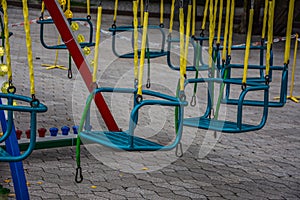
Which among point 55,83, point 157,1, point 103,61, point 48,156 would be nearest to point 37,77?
point 55,83

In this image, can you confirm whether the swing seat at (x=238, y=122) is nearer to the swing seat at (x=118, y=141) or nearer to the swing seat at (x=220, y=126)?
the swing seat at (x=220, y=126)

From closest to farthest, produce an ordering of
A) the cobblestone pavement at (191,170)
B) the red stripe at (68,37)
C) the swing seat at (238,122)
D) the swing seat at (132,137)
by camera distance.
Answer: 1. the swing seat at (132,137)
2. the swing seat at (238,122)
3. the cobblestone pavement at (191,170)
4. the red stripe at (68,37)

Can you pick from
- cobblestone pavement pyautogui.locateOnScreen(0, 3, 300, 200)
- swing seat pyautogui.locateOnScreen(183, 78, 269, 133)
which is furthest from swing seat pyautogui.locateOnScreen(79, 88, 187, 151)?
cobblestone pavement pyautogui.locateOnScreen(0, 3, 300, 200)

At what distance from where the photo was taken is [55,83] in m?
10.5

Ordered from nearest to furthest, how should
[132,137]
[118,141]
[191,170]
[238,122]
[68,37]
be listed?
1. [132,137]
2. [118,141]
3. [238,122]
4. [191,170]
5. [68,37]

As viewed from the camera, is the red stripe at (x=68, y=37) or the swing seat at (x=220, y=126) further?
the red stripe at (x=68, y=37)

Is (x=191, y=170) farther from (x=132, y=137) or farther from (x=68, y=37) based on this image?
(x=132, y=137)

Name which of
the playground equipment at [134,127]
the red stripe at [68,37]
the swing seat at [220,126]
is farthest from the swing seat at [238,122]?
the red stripe at [68,37]

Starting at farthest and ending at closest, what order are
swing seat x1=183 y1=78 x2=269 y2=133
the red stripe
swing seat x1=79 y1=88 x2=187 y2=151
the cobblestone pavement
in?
1. the red stripe
2. the cobblestone pavement
3. swing seat x1=183 y1=78 x2=269 y2=133
4. swing seat x1=79 y1=88 x2=187 y2=151

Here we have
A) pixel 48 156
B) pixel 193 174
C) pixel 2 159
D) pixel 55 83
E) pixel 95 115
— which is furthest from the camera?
pixel 55 83

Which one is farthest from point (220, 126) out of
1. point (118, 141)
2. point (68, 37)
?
point (68, 37)

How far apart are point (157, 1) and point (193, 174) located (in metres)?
20.1

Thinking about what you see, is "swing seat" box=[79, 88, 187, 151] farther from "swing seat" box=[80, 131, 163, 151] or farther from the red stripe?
the red stripe

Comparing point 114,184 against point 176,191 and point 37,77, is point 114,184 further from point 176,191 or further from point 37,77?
point 37,77
